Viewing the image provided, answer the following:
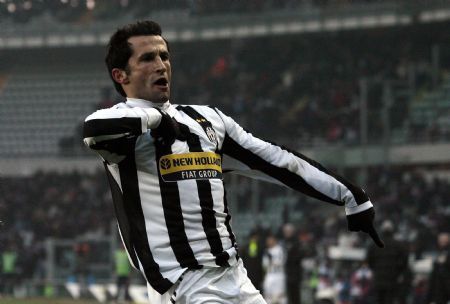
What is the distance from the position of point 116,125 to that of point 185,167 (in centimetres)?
30

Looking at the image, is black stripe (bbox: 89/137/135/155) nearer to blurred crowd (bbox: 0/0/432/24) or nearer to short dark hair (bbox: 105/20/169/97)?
short dark hair (bbox: 105/20/169/97)

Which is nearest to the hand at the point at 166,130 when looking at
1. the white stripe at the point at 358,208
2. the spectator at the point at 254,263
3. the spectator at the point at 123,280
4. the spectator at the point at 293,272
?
the white stripe at the point at 358,208

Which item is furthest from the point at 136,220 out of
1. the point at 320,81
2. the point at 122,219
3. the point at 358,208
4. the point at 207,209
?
the point at 320,81

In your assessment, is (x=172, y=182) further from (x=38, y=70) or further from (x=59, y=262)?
(x=38, y=70)

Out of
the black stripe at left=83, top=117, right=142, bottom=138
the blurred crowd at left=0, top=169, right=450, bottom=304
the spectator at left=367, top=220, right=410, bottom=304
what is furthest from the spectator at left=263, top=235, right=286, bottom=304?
the black stripe at left=83, top=117, right=142, bottom=138

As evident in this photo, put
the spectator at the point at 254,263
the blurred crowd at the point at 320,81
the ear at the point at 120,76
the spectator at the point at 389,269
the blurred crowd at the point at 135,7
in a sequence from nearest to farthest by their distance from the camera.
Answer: the ear at the point at 120,76 < the blurred crowd at the point at 135,7 < the spectator at the point at 389,269 < the spectator at the point at 254,263 < the blurred crowd at the point at 320,81

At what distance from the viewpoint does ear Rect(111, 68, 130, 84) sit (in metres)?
3.48

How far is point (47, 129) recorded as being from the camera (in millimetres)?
18516

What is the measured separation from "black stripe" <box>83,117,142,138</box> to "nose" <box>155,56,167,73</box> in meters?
0.31

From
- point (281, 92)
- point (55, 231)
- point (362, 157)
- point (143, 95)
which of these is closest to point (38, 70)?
point (55, 231)

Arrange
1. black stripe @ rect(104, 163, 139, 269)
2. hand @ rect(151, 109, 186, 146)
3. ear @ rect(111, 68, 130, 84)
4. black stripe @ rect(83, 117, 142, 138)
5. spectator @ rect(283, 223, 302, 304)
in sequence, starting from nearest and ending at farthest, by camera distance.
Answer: black stripe @ rect(83, 117, 142, 138) → hand @ rect(151, 109, 186, 146) → black stripe @ rect(104, 163, 139, 269) → ear @ rect(111, 68, 130, 84) → spectator @ rect(283, 223, 302, 304)

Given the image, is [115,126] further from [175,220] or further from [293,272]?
[293,272]

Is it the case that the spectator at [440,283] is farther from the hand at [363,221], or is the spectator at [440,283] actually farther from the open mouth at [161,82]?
the open mouth at [161,82]

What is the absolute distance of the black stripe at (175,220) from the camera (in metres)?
3.29
